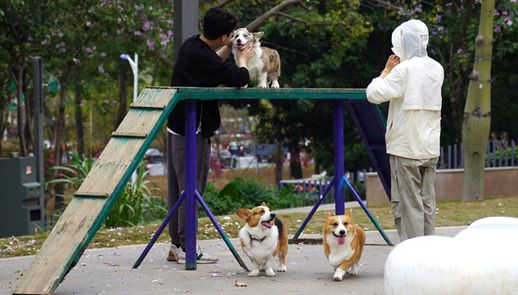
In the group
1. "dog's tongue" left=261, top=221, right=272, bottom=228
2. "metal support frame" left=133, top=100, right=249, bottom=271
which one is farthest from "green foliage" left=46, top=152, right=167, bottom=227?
"dog's tongue" left=261, top=221, right=272, bottom=228

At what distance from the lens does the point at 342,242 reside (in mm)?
8875

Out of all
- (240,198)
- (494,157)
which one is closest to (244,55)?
Answer: (240,198)

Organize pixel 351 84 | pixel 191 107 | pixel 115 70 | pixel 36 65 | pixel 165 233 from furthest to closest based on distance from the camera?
1. pixel 115 70
2. pixel 351 84
3. pixel 36 65
4. pixel 165 233
5. pixel 191 107

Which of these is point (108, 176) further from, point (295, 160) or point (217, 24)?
point (295, 160)

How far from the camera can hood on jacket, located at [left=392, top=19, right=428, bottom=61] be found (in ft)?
29.5

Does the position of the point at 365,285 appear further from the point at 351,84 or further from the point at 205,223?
the point at 351,84

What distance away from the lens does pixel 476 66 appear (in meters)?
20.0

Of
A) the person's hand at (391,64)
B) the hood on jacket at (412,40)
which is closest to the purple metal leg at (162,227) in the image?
the person's hand at (391,64)

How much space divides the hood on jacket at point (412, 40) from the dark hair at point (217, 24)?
1.57 meters

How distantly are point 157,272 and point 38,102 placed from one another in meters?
9.71

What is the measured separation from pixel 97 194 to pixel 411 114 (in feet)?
8.50

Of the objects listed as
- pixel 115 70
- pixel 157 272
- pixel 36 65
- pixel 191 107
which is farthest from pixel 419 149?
pixel 115 70

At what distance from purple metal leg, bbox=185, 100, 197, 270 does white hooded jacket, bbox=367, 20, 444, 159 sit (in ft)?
5.28

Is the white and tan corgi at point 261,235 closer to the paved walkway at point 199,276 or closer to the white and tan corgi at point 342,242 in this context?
the paved walkway at point 199,276
